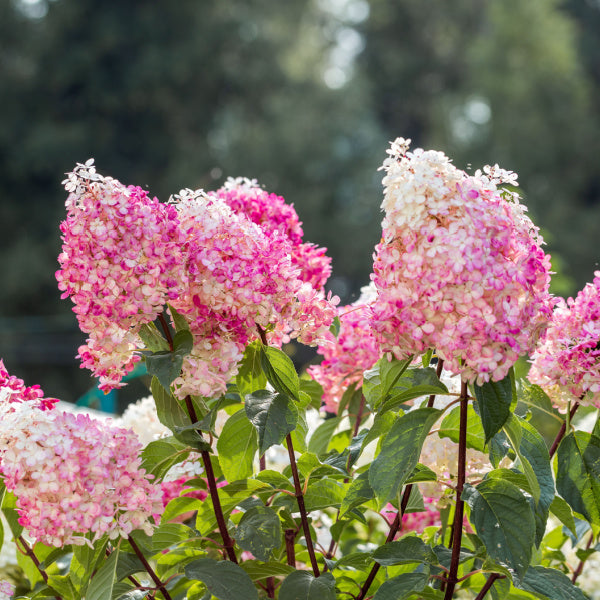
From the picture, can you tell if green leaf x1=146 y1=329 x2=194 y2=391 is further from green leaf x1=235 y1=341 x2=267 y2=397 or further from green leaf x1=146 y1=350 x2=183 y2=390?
green leaf x1=235 y1=341 x2=267 y2=397

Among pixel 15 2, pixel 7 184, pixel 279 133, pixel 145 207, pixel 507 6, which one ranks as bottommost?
pixel 145 207

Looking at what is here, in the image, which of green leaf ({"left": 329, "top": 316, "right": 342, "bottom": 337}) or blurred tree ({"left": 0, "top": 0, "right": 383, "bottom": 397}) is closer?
green leaf ({"left": 329, "top": 316, "right": 342, "bottom": 337})

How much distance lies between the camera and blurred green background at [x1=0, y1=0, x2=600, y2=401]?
35.5 ft

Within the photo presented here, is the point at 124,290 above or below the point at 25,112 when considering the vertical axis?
below

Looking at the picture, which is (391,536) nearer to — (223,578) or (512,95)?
(223,578)

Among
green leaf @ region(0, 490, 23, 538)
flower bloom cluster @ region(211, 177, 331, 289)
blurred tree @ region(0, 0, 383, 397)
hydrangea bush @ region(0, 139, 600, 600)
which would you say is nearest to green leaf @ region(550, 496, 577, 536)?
hydrangea bush @ region(0, 139, 600, 600)

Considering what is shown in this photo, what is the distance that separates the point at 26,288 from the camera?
411 inches

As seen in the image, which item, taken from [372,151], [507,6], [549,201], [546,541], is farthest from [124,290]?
[507,6]

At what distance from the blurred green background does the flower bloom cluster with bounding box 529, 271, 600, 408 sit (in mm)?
8174

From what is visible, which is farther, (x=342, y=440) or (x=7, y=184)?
(x=7, y=184)

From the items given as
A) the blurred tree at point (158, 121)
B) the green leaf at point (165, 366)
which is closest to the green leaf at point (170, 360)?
the green leaf at point (165, 366)

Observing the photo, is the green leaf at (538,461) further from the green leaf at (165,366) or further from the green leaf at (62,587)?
the green leaf at (62,587)

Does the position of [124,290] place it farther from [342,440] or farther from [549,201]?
[549,201]

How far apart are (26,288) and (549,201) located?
8.42 m
